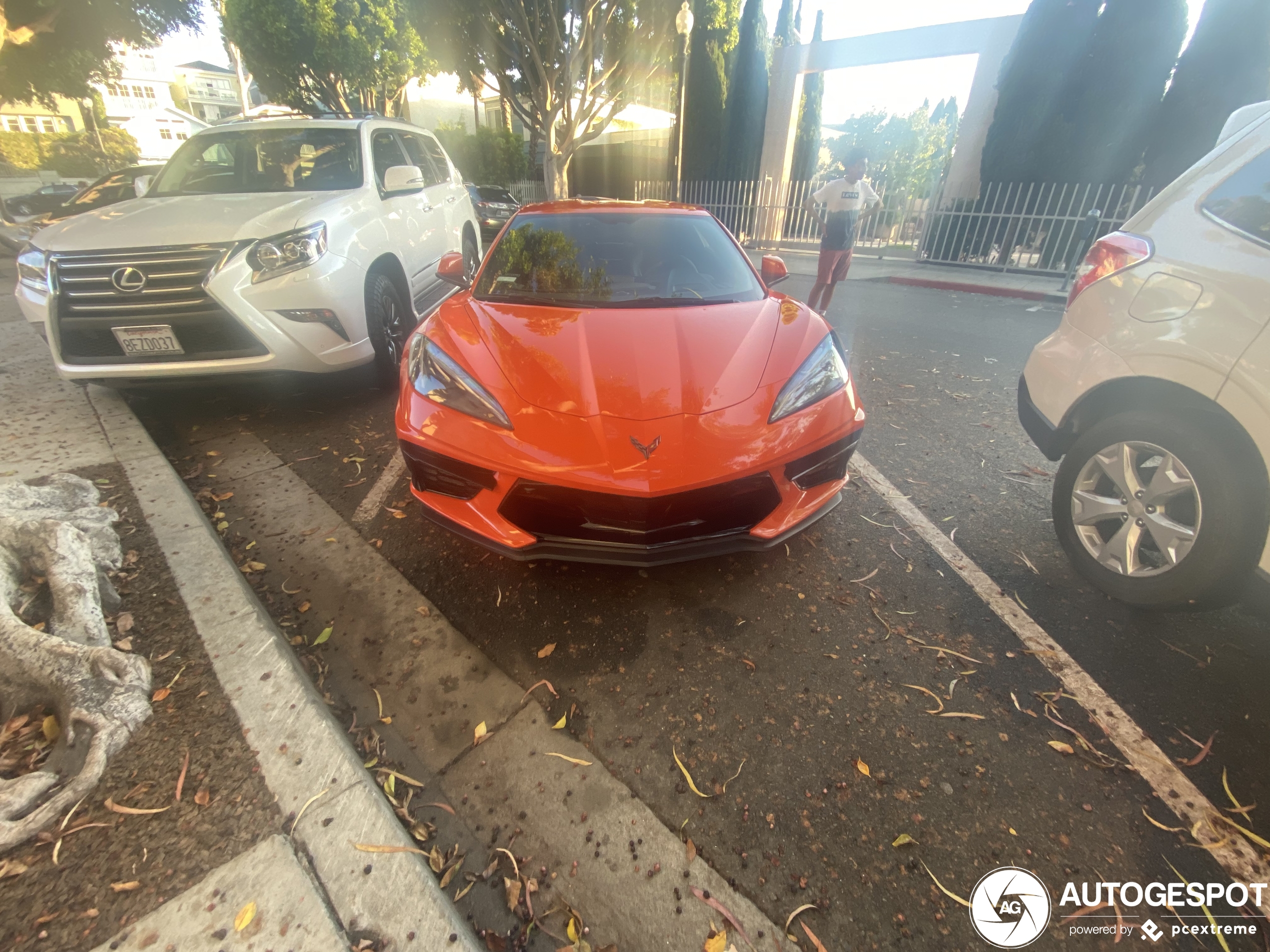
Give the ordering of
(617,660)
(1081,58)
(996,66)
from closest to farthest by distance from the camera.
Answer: (617,660) → (1081,58) → (996,66)

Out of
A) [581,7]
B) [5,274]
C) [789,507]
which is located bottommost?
[5,274]

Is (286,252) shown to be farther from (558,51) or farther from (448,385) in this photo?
(558,51)

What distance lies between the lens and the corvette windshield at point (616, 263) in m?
2.84

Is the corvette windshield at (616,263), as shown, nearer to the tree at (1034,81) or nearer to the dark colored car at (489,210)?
the dark colored car at (489,210)

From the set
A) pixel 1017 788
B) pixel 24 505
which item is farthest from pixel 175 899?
pixel 1017 788

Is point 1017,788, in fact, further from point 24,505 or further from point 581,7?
point 581,7

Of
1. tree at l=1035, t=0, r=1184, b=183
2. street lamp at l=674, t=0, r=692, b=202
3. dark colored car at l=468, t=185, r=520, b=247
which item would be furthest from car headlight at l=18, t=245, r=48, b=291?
tree at l=1035, t=0, r=1184, b=183

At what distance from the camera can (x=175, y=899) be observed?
1.24 metres

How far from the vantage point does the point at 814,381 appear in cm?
231

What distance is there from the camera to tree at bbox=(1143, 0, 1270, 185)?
10.1m

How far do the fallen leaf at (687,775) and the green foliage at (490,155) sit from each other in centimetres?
2549

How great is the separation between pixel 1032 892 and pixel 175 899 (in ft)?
6.64

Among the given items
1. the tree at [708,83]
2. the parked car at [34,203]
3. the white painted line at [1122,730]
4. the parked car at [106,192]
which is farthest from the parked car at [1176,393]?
the parked car at [34,203]

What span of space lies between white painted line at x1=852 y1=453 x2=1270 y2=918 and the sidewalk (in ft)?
21.3
